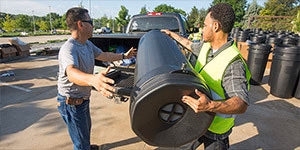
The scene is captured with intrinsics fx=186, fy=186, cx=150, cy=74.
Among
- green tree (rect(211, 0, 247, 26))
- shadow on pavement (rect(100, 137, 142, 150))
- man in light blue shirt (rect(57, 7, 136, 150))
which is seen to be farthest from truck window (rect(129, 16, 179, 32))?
green tree (rect(211, 0, 247, 26))

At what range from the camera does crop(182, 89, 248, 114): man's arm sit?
1146mm

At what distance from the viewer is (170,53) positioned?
155cm

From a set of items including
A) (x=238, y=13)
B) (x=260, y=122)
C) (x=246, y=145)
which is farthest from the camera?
(x=238, y=13)

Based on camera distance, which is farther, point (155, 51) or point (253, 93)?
point (253, 93)

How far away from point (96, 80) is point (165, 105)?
504 mm

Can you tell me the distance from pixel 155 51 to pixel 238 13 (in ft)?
196

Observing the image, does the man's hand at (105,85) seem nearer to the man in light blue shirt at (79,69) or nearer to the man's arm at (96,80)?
the man's arm at (96,80)

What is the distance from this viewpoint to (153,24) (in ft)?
17.3

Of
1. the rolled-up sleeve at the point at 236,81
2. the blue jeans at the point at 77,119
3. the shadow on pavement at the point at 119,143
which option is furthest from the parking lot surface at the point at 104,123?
the rolled-up sleeve at the point at 236,81

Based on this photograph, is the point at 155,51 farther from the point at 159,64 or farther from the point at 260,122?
the point at 260,122

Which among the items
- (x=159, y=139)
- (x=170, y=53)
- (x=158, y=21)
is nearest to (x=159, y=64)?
(x=170, y=53)

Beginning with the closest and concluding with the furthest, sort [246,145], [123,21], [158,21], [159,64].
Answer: [159,64] < [246,145] < [158,21] < [123,21]

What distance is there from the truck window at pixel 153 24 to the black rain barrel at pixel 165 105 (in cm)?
378

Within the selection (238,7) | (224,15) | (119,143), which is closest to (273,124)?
(119,143)
